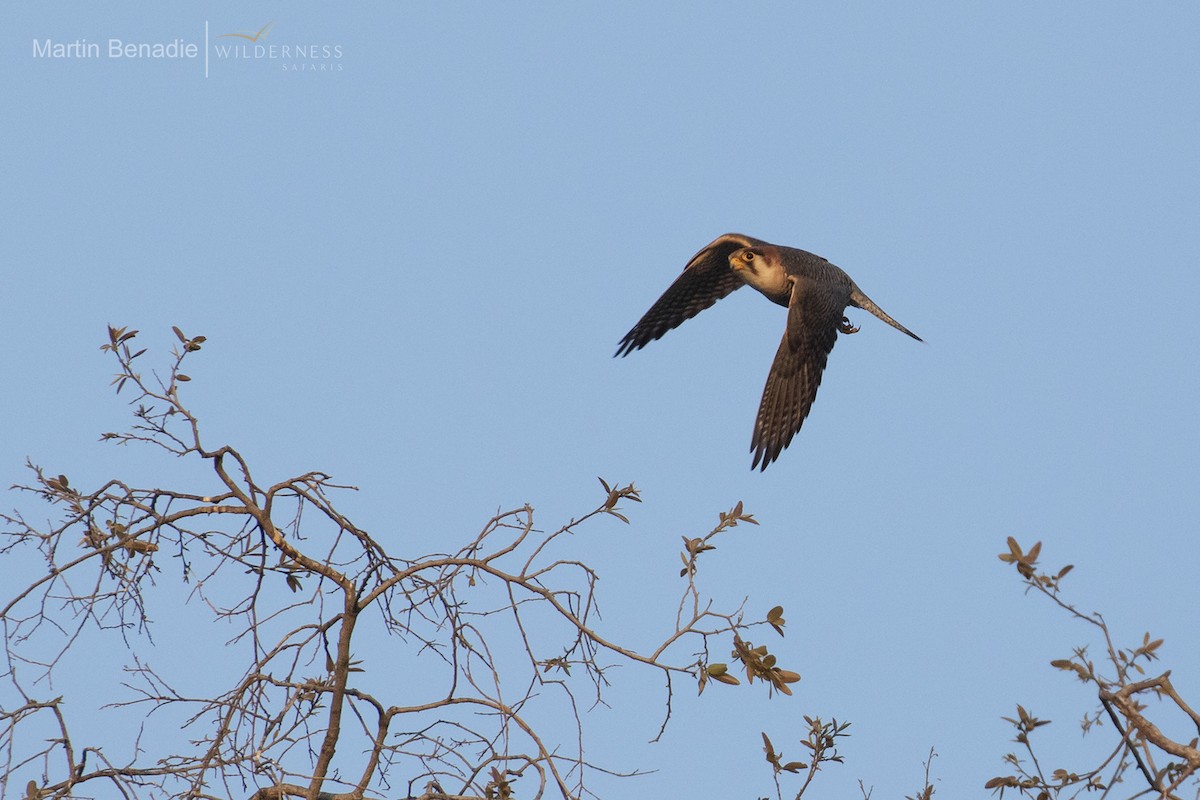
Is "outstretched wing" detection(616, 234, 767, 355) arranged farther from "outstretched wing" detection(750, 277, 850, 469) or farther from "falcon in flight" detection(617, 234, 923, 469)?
"outstretched wing" detection(750, 277, 850, 469)

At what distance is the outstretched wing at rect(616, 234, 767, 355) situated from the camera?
1022 cm

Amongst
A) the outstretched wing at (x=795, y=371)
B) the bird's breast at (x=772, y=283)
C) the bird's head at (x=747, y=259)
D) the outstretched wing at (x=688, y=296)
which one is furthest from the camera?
the outstretched wing at (x=688, y=296)

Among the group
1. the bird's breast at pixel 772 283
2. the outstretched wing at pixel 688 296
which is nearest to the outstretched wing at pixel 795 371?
the bird's breast at pixel 772 283

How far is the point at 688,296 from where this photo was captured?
411 inches

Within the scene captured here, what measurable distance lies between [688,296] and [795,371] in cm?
208

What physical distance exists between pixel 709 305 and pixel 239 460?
6893 millimetres

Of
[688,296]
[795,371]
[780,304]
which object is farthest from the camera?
[688,296]

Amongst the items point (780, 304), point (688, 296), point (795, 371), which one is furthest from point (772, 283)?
point (688, 296)

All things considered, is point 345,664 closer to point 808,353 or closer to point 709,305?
point 808,353

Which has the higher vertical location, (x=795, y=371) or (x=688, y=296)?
(x=688, y=296)

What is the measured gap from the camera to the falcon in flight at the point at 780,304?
8469 millimetres

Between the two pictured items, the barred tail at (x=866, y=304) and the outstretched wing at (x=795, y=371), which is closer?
the outstretched wing at (x=795, y=371)

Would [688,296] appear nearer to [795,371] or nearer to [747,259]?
[747,259]

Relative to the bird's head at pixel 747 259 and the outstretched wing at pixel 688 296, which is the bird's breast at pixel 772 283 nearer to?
the bird's head at pixel 747 259
